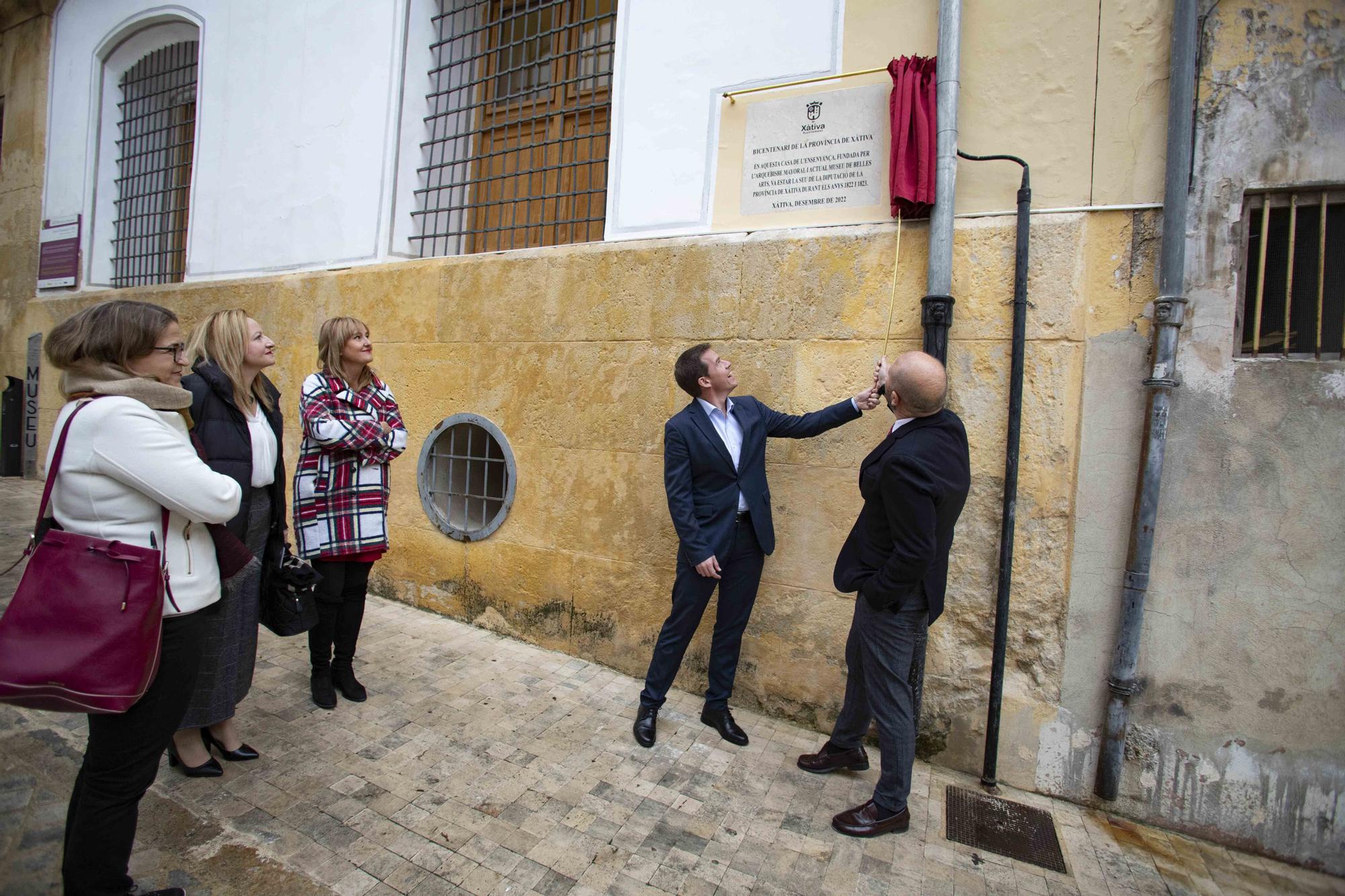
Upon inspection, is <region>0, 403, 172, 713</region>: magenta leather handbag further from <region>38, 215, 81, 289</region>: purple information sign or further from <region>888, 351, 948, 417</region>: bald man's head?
<region>38, 215, 81, 289</region>: purple information sign

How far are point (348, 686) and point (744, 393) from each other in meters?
2.46

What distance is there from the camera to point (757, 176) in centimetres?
385

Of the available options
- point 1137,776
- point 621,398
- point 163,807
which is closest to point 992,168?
point 621,398

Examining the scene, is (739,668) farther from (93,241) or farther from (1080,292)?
(93,241)

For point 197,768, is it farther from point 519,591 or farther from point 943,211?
point 943,211

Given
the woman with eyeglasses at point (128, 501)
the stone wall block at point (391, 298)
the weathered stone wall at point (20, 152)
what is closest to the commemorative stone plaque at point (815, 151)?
the stone wall block at point (391, 298)

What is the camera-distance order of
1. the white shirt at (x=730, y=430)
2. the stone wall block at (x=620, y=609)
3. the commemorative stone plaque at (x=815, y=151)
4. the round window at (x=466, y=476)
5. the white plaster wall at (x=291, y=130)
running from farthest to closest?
1. the white plaster wall at (x=291, y=130)
2. the round window at (x=466, y=476)
3. the stone wall block at (x=620, y=609)
4. the commemorative stone plaque at (x=815, y=151)
5. the white shirt at (x=730, y=430)

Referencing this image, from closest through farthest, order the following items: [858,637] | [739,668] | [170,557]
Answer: [170,557], [858,637], [739,668]

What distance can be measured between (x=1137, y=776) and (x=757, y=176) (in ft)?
10.8

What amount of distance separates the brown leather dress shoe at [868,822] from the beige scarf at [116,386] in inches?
104

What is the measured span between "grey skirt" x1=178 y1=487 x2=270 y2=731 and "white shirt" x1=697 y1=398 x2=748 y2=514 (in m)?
1.91

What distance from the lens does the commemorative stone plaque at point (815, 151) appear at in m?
3.55

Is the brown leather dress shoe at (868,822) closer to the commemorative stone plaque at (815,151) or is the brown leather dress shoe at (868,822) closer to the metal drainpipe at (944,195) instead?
the metal drainpipe at (944,195)

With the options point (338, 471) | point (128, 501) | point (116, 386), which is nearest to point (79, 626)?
point (128, 501)
